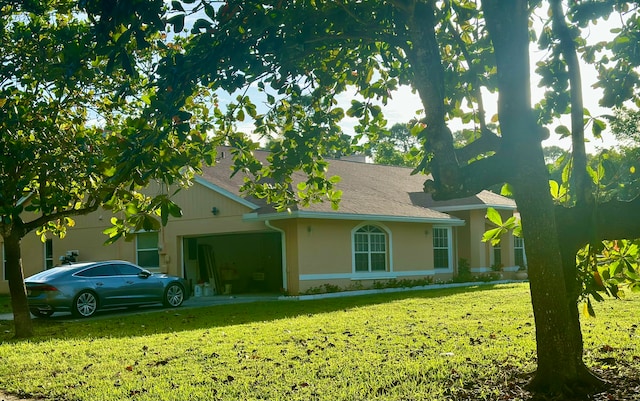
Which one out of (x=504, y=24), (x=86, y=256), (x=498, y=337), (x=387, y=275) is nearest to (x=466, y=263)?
(x=387, y=275)

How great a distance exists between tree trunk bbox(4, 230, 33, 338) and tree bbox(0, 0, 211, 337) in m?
0.02

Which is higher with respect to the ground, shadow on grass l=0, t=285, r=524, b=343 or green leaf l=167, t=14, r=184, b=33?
green leaf l=167, t=14, r=184, b=33

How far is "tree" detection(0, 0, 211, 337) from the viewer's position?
6.15 metres

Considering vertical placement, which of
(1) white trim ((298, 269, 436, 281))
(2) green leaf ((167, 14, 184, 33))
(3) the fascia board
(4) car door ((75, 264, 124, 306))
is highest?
(2) green leaf ((167, 14, 184, 33))

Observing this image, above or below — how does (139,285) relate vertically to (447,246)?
below

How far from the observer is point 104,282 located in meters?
18.7

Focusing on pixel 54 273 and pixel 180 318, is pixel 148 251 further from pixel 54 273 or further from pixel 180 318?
pixel 180 318

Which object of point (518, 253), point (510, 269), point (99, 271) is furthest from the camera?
point (518, 253)

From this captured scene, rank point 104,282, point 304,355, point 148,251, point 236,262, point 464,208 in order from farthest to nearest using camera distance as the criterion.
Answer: point 236,262
point 464,208
point 148,251
point 104,282
point 304,355

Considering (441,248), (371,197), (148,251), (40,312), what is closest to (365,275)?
(371,197)

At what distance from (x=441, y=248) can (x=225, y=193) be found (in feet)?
32.1

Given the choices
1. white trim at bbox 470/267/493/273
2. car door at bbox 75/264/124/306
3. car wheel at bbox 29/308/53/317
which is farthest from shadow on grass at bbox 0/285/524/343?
white trim at bbox 470/267/493/273

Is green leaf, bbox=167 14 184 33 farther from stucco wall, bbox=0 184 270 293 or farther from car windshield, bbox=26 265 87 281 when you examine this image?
stucco wall, bbox=0 184 270 293

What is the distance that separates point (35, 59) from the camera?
1077cm
